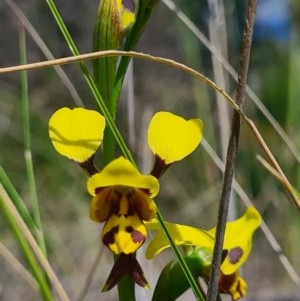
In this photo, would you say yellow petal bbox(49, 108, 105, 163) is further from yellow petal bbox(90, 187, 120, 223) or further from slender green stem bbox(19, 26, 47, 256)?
slender green stem bbox(19, 26, 47, 256)

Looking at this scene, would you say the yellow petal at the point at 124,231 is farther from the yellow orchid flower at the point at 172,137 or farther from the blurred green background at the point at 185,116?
the blurred green background at the point at 185,116

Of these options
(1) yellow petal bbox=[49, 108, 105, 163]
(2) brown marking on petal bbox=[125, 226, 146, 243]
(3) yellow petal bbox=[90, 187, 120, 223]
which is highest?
(1) yellow petal bbox=[49, 108, 105, 163]

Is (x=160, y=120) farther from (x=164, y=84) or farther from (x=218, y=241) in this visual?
(x=164, y=84)

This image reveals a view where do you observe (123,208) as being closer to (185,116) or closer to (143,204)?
(143,204)

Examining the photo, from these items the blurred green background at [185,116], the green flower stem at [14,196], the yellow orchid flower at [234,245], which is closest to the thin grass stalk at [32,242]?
the green flower stem at [14,196]

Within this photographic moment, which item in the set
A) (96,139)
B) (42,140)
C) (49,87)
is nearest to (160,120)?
(96,139)

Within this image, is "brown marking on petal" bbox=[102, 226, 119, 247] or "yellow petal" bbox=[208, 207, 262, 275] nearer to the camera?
"brown marking on petal" bbox=[102, 226, 119, 247]

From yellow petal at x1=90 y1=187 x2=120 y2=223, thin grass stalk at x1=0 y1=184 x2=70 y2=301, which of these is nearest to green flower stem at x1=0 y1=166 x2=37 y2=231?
thin grass stalk at x1=0 y1=184 x2=70 y2=301
